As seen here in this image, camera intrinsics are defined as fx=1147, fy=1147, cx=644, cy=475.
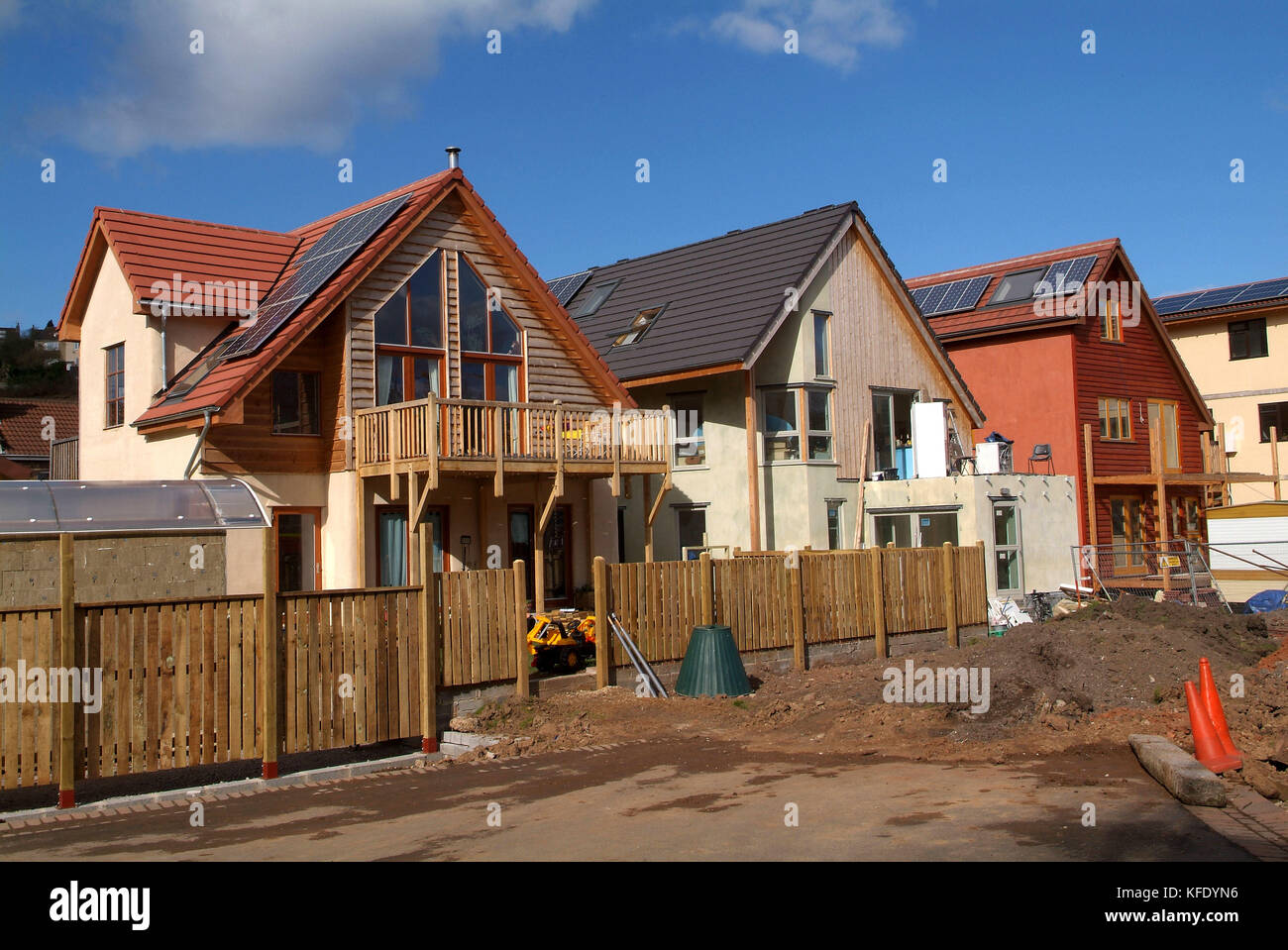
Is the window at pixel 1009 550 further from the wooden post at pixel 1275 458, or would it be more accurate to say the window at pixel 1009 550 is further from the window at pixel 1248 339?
the window at pixel 1248 339

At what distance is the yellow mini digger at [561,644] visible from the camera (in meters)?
15.9

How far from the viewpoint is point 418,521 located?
17.7 meters

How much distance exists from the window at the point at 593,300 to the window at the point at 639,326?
237cm

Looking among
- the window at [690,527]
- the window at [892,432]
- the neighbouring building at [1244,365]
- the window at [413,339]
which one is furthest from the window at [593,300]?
the neighbouring building at [1244,365]

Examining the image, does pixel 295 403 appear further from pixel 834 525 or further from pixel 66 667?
pixel 834 525

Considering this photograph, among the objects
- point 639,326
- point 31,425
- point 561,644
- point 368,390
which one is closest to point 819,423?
point 639,326

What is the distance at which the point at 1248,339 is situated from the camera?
39.3m

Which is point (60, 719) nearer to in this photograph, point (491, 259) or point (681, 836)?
point (681, 836)

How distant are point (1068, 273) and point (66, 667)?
29417 mm

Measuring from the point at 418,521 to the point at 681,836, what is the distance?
33.6 ft

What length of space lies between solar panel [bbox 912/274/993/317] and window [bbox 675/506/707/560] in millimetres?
11669

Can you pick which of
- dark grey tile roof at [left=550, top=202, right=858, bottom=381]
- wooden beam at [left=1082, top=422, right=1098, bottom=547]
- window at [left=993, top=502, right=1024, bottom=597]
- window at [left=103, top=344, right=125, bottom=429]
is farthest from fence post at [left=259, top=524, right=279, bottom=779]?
wooden beam at [left=1082, top=422, right=1098, bottom=547]

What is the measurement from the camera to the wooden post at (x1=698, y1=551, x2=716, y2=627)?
650 inches
